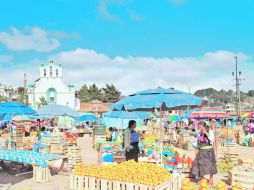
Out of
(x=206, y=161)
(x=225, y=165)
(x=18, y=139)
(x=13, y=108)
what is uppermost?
(x=13, y=108)

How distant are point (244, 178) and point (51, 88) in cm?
5069

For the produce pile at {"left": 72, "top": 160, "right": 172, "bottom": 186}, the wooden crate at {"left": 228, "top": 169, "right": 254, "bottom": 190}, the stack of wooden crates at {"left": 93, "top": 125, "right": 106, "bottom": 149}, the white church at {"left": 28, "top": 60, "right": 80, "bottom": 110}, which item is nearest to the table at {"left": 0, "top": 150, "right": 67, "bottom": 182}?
the produce pile at {"left": 72, "top": 160, "right": 172, "bottom": 186}

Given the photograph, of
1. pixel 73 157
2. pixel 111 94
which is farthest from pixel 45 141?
pixel 111 94

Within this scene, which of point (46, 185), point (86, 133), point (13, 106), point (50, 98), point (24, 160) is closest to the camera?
point (46, 185)

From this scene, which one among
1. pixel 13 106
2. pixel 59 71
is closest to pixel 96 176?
pixel 13 106

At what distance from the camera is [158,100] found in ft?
25.7

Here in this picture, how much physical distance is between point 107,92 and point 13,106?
224 feet

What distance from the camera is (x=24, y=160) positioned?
938cm

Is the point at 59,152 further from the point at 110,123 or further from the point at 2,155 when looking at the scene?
the point at 110,123

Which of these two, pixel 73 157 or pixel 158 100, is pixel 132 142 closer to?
pixel 158 100

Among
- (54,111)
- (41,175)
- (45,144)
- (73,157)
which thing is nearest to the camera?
(41,175)

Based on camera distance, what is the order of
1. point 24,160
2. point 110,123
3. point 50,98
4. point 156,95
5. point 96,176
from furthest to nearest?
point 50,98, point 110,123, point 24,160, point 156,95, point 96,176

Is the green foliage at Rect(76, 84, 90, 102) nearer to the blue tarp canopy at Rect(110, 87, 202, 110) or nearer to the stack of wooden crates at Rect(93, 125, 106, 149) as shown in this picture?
the stack of wooden crates at Rect(93, 125, 106, 149)

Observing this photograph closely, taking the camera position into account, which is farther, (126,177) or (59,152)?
(59,152)
